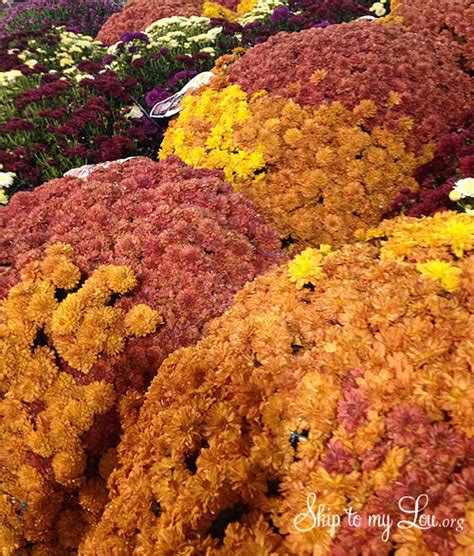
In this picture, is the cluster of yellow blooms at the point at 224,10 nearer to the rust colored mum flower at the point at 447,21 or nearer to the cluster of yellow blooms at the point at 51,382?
the rust colored mum flower at the point at 447,21

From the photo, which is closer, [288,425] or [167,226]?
[288,425]

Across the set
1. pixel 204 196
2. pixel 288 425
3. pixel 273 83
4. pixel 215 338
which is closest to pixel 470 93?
pixel 273 83

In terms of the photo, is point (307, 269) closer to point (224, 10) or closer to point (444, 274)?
point (444, 274)

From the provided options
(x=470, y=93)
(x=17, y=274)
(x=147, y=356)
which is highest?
(x=17, y=274)

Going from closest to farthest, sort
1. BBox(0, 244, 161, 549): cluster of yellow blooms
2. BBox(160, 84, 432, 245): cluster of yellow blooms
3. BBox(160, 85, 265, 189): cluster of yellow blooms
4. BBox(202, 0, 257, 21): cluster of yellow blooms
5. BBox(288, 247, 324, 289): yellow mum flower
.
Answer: BBox(0, 244, 161, 549): cluster of yellow blooms → BBox(288, 247, 324, 289): yellow mum flower → BBox(160, 84, 432, 245): cluster of yellow blooms → BBox(160, 85, 265, 189): cluster of yellow blooms → BBox(202, 0, 257, 21): cluster of yellow blooms

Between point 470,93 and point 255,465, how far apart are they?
4.36m

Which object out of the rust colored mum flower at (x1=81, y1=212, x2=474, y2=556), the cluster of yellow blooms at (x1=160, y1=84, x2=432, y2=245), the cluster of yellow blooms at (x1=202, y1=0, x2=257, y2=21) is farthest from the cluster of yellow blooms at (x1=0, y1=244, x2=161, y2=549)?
the cluster of yellow blooms at (x1=202, y1=0, x2=257, y2=21)

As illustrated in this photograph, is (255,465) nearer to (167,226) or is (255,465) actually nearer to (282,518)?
(282,518)

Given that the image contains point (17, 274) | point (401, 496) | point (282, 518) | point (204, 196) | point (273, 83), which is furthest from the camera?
point (273, 83)

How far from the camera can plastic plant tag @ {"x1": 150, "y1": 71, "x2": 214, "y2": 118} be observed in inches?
199

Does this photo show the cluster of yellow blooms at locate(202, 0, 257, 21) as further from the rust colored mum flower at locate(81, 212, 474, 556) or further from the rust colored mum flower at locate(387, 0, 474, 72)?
the rust colored mum flower at locate(81, 212, 474, 556)

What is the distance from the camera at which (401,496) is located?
4.29 feet

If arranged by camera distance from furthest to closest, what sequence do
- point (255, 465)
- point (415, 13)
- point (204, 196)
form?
1. point (415, 13)
2. point (204, 196)
3. point (255, 465)

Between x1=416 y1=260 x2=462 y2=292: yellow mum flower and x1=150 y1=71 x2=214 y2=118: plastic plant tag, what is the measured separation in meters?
3.74
